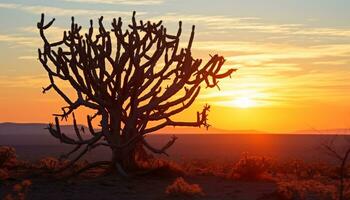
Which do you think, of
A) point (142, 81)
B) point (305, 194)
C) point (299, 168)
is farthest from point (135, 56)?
point (299, 168)

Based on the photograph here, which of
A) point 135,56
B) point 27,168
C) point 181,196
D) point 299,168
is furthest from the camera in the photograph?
point 299,168

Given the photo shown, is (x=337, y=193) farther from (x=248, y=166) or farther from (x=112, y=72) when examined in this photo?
(x=112, y=72)

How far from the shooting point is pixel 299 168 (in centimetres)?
2266

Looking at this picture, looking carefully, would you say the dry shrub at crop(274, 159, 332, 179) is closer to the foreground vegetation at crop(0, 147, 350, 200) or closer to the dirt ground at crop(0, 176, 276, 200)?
the foreground vegetation at crop(0, 147, 350, 200)

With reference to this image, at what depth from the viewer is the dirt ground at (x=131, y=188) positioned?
14547 millimetres

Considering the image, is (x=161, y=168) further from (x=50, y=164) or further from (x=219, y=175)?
(x=50, y=164)

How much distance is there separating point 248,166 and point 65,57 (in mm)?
5966

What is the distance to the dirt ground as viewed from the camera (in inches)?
573

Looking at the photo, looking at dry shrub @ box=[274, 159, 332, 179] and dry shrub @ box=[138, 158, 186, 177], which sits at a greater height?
dry shrub @ box=[138, 158, 186, 177]

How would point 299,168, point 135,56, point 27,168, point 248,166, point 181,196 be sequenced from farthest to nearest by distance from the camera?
point 299,168
point 27,168
point 248,166
point 135,56
point 181,196

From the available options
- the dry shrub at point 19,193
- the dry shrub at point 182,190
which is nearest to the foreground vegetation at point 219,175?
the dry shrub at point 182,190

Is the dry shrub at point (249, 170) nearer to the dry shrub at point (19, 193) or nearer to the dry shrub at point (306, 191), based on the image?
the dry shrub at point (306, 191)

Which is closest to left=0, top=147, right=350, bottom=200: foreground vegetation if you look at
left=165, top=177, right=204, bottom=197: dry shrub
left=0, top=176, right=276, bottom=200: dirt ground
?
left=165, top=177, right=204, bottom=197: dry shrub

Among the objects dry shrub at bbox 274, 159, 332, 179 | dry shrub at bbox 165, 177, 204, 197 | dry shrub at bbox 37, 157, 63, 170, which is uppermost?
dry shrub at bbox 37, 157, 63, 170
